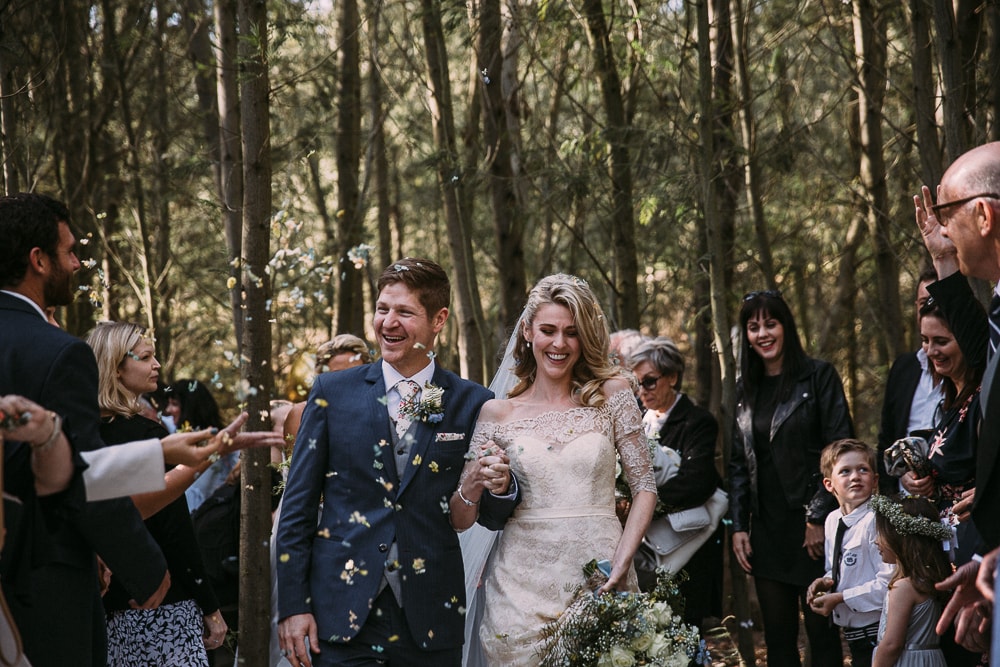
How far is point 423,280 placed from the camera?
4418 mm

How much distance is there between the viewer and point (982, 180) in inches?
136

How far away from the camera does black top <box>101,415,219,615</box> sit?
15.2ft

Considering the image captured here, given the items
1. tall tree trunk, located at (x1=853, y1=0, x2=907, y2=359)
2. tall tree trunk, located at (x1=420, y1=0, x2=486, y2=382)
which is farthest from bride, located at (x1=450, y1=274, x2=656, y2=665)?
tall tree trunk, located at (x1=853, y1=0, x2=907, y2=359)

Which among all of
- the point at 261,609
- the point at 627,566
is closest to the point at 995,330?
the point at 627,566

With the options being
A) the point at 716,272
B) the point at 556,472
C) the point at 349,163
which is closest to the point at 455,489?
the point at 556,472

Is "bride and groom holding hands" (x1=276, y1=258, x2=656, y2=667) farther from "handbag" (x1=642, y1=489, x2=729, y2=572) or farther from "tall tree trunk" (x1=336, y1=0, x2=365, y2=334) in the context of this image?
"tall tree trunk" (x1=336, y1=0, x2=365, y2=334)

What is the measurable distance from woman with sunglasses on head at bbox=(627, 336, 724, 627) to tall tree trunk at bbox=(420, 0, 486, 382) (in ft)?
7.65

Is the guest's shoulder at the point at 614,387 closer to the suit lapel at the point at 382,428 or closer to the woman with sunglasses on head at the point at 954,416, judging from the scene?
the suit lapel at the point at 382,428

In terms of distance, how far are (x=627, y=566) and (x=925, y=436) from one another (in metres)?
2.18

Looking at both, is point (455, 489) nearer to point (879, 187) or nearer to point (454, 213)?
point (454, 213)

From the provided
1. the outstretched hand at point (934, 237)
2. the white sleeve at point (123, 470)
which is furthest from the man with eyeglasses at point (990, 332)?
the white sleeve at point (123, 470)

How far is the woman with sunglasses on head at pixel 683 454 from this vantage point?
21.1 feet

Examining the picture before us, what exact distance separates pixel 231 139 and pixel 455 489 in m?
3.40

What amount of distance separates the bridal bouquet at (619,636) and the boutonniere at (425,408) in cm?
93
